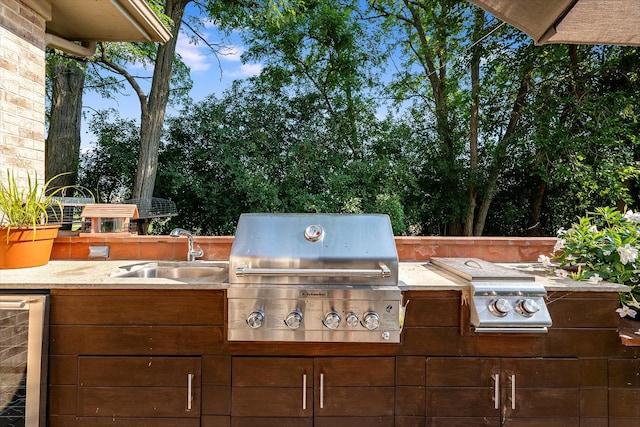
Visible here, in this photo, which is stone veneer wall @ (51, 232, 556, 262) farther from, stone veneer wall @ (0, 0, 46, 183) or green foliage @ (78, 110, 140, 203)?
green foliage @ (78, 110, 140, 203)

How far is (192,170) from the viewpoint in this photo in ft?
20.5

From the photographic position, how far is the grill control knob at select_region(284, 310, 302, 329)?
1589 mm

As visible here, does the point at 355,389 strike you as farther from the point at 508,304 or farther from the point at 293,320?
the point at 508,304

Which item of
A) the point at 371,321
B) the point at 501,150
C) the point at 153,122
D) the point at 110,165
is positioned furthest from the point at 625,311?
the point at 110,165

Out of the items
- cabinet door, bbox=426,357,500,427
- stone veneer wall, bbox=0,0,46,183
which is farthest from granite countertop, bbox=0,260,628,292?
stone veneer wall, bbox=0,0,46,183

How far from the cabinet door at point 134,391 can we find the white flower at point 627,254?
2.14m

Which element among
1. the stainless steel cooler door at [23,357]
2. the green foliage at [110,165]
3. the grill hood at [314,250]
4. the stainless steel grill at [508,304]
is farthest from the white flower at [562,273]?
the green foliage at [110,165]

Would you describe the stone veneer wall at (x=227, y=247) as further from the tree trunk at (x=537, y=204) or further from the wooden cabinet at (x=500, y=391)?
the tree trunk at (x=537, y=204)

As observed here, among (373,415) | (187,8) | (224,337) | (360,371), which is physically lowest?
(373,415)

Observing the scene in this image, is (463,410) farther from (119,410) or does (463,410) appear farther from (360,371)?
(119,410)

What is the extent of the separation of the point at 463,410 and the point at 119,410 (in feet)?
5.24

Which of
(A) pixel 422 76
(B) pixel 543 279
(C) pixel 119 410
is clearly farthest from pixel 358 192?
(C) pixel 119 410

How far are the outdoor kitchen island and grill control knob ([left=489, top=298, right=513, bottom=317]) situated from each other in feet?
0.40

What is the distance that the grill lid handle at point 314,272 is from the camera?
1.63m
